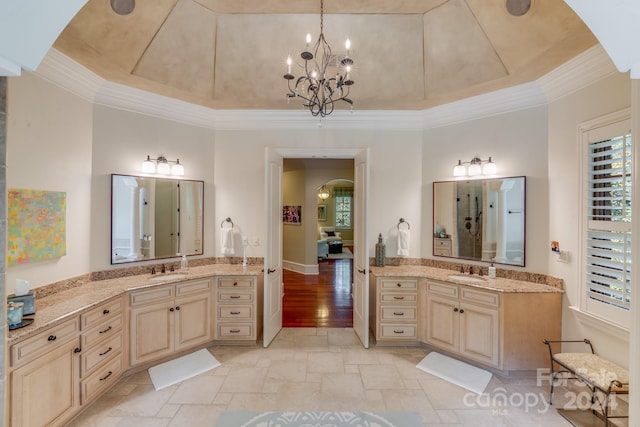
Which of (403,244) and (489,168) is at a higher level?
(489,168)

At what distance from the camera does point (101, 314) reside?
2631 mm

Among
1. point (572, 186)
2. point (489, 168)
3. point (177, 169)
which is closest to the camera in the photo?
point (572, 186)

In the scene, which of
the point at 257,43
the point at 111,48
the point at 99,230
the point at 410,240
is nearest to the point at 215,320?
the point at 99,230

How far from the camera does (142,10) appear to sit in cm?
273

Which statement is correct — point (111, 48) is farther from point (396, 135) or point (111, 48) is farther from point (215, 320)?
point (396, 135)

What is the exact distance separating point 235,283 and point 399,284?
6.80ft

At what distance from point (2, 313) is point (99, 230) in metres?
1.98

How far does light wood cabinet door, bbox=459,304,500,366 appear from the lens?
3.00m

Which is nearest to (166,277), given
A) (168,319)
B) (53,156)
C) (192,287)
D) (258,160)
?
(192,287)

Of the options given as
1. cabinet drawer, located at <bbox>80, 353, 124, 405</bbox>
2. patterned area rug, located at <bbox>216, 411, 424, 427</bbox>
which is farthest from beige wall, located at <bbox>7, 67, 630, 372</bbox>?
patterned area rug, located at <bbox>216, 411, 424, 427</bbox>

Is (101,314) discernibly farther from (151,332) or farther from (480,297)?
(480,297)

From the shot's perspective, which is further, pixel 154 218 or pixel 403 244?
pixel 403 244

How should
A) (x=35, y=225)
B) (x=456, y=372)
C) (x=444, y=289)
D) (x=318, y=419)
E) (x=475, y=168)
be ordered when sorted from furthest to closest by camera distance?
(x=475, y=168) → (x=444, y=289) → (x=456, y=372) → (x=35, y=225) → (x=318, y=419)

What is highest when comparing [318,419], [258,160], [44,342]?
[258,160]
